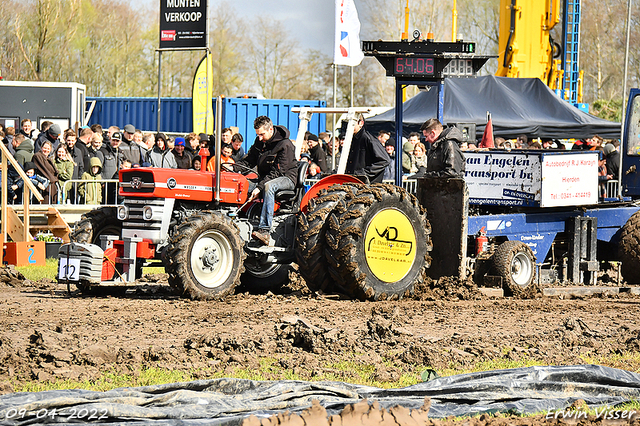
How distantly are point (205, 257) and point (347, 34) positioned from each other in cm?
1150

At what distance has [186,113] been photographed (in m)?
26.3

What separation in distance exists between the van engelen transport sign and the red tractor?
997 centimetres

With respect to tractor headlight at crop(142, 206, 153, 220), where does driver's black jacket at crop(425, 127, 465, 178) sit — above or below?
above

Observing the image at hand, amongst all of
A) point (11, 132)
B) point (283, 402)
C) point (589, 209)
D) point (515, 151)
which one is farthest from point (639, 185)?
point (11, 132)

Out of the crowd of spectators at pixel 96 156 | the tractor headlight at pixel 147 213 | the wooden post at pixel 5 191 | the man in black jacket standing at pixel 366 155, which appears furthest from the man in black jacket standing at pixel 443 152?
the wooden post at pixel 5 191

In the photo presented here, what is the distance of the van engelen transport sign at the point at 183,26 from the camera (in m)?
19.5

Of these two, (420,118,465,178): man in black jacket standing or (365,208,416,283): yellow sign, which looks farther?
(420,118,465,178): man in black jacket standing

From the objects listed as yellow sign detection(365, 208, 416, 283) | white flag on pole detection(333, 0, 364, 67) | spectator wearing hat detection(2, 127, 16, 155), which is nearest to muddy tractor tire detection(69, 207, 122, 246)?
yellow sign detection(365, 208, 416, 283)

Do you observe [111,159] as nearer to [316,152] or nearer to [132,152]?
[132,152]

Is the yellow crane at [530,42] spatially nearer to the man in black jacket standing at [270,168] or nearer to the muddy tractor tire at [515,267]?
the muddy tractor tire at [515,267]

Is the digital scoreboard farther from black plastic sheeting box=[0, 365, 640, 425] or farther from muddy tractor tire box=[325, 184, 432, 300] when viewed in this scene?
black plastic sheeting box=[0, 365, 640, 425]

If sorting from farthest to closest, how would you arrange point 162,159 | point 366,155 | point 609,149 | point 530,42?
point 530,42, point 609,149, point 162,159, point 366,155

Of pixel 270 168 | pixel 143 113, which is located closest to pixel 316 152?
pixel 270 168

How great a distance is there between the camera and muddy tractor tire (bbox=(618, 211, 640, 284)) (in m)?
11.8
